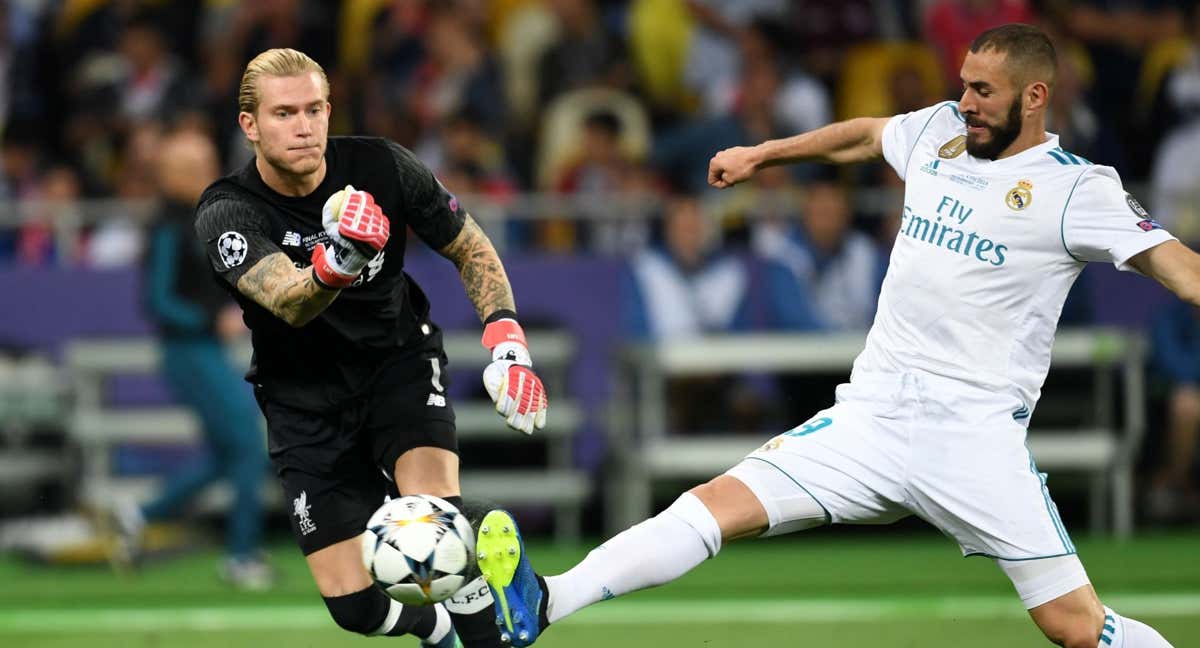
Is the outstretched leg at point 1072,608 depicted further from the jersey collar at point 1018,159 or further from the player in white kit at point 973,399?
the jersey collar at point 1018,159

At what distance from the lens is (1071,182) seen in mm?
6117

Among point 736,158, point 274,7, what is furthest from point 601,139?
point 736,158

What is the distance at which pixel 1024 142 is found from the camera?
20.6 ft

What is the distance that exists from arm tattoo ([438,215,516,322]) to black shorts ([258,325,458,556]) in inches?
14.5

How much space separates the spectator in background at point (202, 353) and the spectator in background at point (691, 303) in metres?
2.93

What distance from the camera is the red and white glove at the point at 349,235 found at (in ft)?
18.4

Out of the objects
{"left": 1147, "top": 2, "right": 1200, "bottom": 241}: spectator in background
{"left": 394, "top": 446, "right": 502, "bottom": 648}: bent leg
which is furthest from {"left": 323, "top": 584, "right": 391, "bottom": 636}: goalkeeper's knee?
{"left": 1147, "top": 2, "right": 1200, "bottom": 241}: spectator in background

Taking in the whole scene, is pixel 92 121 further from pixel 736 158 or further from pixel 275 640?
pixel 736 158

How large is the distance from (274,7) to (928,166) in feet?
30.9

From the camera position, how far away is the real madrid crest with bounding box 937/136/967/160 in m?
6.39

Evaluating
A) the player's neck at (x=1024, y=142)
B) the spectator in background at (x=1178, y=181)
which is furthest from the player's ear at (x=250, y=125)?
the spectator in background at (x=1178, y=181)

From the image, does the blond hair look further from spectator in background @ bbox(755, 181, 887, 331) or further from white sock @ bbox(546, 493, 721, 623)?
spectator in background @ bbox(755, 181, 887, 331)

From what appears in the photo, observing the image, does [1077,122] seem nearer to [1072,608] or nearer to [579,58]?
[579,58]

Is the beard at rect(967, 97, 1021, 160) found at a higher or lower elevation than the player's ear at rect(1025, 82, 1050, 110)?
lower
